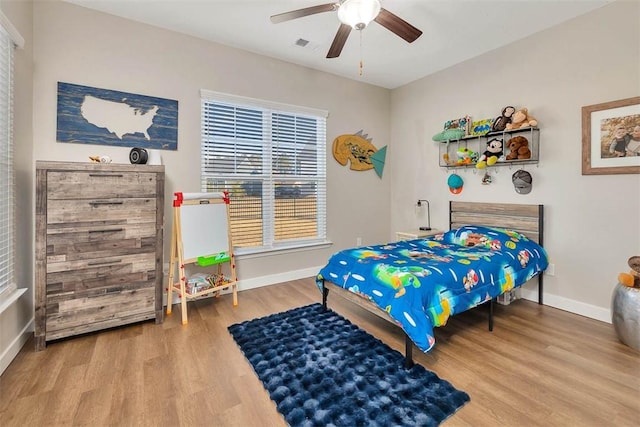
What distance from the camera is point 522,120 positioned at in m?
3.14

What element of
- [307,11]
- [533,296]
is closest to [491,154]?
[533,296]

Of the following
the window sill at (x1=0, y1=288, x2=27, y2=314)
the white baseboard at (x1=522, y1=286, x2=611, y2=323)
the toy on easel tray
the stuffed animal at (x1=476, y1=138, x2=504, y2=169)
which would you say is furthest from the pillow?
the window sill at (x1=0, y1=288, x2=27, y2=314)

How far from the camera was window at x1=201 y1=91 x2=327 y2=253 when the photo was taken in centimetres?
344

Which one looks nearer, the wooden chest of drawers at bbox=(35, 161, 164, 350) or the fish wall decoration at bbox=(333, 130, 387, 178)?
the wooden chest of drawers at bbox=(35, 161, 164, 350)

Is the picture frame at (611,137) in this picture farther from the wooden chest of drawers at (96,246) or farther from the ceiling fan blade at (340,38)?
the wooden chest of drawers at (96,246)

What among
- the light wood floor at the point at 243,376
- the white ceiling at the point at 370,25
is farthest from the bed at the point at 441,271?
the white ceiling at the point at 370,25

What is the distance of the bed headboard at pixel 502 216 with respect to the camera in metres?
3.18

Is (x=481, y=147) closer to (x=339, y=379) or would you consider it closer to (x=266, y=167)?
(x=266, y=167)

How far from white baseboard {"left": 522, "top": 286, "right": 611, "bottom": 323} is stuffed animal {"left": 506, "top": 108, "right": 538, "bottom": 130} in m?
1.77

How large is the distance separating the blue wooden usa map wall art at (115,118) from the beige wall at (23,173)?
233 millimetres

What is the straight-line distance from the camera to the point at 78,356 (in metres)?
2.17

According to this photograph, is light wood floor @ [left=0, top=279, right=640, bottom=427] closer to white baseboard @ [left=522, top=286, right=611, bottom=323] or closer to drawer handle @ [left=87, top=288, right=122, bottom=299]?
white baseboard @ [left=522, top=286, right=611, bottom=323]

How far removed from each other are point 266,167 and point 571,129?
3286 mm

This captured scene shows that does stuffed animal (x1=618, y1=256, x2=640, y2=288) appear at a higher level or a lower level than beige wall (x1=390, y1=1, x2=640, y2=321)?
lower
